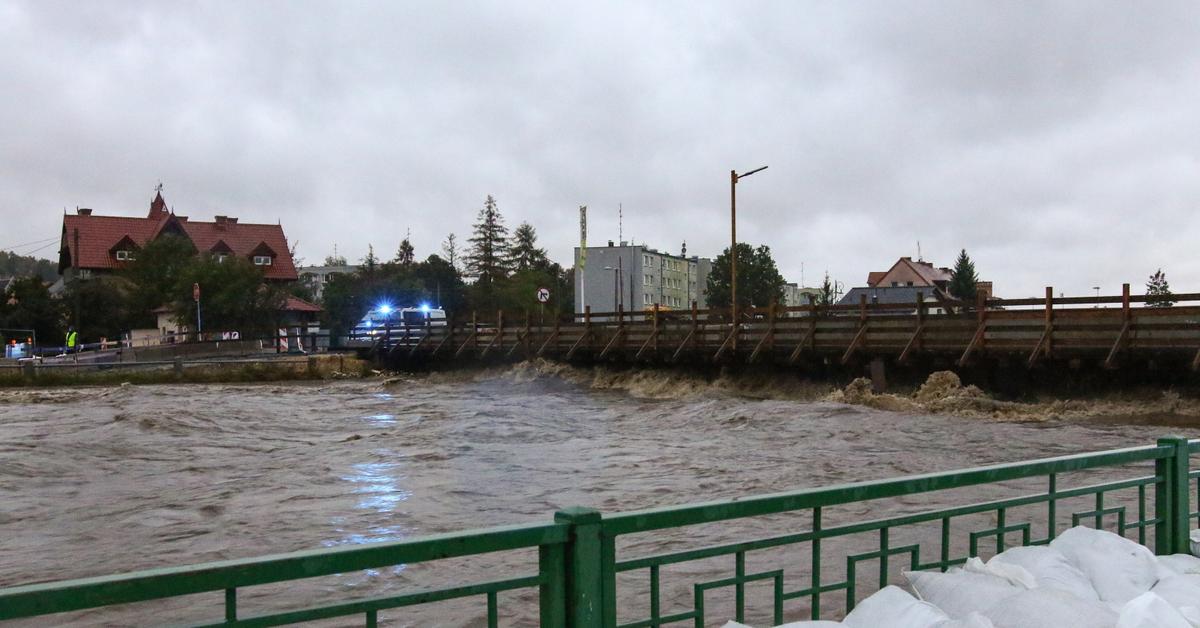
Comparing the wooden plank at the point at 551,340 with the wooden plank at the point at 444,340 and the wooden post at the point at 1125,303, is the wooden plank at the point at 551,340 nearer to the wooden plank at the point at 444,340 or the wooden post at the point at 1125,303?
the wooden plank at the point at 444,340

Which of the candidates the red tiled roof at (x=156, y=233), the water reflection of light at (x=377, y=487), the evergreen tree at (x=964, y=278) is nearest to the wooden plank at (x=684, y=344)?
the water reflection of light at (x=377, y=487)

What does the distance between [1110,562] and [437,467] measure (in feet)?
35.9

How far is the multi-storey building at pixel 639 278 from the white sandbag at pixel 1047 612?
75.9 meters

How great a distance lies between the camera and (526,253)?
396 feet

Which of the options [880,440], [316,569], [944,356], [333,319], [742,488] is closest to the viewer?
[316,569]

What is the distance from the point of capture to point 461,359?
43.0 m

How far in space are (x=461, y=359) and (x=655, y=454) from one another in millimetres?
28670

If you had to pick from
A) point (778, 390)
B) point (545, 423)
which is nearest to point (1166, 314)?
point (778, 390)

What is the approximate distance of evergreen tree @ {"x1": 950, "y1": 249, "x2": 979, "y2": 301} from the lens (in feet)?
347

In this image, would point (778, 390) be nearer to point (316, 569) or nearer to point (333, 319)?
point (316, 569)

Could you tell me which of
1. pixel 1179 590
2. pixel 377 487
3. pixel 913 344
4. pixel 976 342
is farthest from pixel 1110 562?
pixel 913 344

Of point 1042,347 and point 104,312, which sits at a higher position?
point 104,312

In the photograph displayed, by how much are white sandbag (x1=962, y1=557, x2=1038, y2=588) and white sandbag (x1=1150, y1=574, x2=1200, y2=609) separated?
0.48m

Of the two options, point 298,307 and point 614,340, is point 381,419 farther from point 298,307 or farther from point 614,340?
point 298,307
